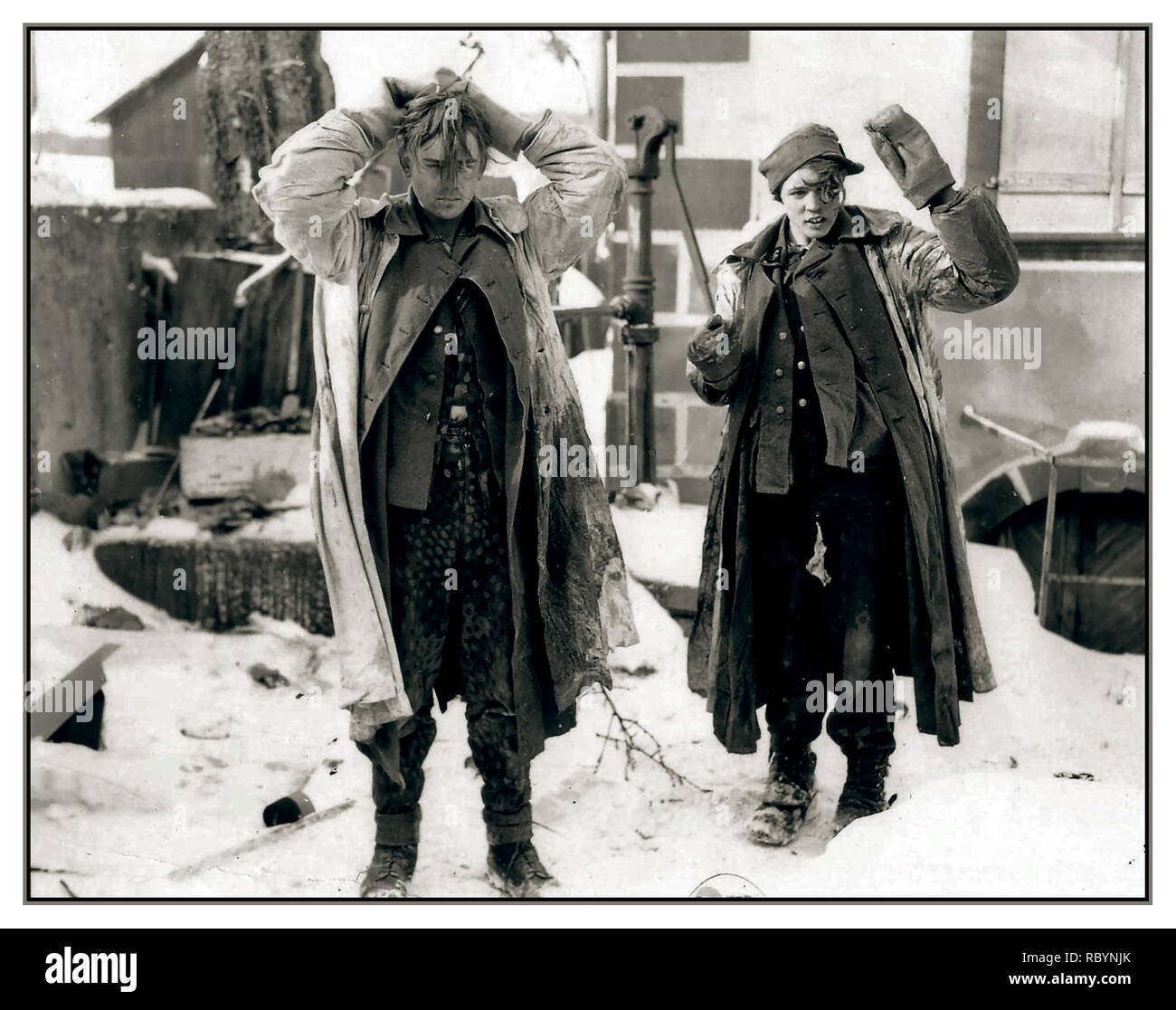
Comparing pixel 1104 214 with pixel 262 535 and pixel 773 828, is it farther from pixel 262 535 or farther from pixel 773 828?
pixel 262 535

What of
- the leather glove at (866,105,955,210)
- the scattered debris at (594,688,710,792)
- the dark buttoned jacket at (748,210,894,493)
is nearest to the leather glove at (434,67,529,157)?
the dark buttoned jacket at (748,210,894,493)

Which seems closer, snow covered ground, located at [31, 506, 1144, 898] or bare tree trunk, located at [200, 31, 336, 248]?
snow covered ground, located at [31, 506, 1144, 898]

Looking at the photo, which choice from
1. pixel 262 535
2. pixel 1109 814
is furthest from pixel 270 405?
pixel 1109 814

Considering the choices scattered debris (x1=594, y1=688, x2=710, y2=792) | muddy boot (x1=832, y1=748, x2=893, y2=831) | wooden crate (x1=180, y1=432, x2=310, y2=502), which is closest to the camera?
muddy boot (x1=832, y1=748, x2=893, y2=831)

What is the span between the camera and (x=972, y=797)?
4.56 m

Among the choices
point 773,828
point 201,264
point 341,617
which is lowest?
point 773,828

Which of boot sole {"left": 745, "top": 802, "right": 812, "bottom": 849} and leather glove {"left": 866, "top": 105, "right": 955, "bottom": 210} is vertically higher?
leather glove {"left": 866, "top": 105, "right": 955, "bottom": 210}

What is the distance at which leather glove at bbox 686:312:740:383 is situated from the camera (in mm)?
4191

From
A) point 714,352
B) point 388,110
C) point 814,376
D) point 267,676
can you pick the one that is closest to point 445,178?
point 388,110

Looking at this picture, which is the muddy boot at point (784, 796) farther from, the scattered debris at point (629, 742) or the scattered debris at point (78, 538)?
the scattered debris at point (78, 538)

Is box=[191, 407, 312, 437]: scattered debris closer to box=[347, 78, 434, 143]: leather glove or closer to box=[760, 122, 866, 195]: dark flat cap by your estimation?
box=[347, 78, 434, 143]: leather glove

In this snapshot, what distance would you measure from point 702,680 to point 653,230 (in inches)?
55.4

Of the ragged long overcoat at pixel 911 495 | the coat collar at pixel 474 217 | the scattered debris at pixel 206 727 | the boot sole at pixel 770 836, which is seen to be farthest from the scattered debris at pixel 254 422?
the boot sole at pixel 770 836

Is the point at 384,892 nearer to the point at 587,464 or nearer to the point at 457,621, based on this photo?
the point at 457,621
